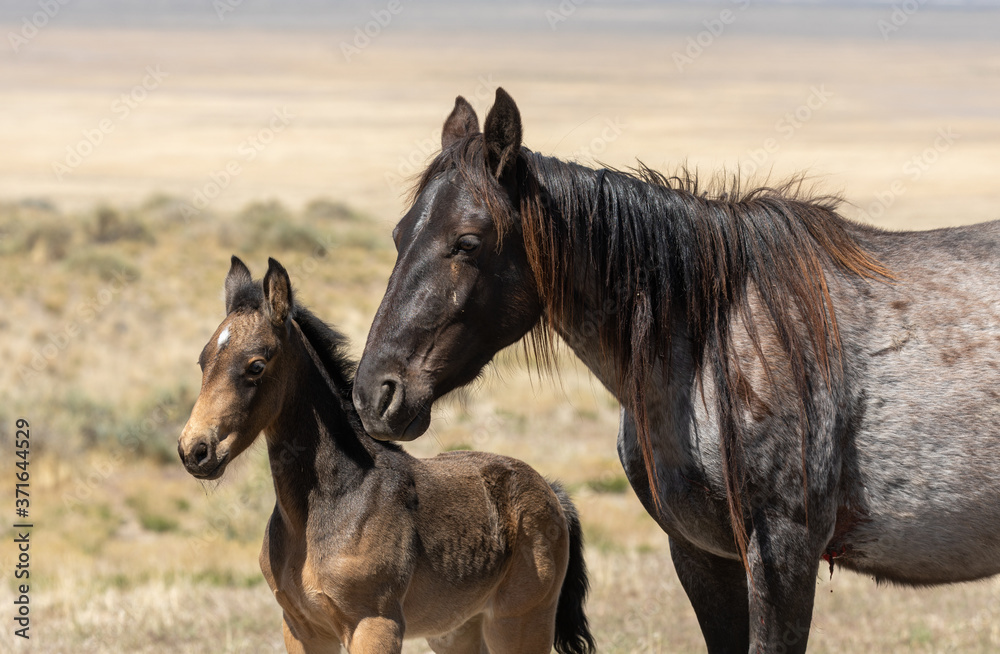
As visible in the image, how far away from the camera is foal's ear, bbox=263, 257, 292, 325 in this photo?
4.03 metres

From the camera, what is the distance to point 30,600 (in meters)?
7.48

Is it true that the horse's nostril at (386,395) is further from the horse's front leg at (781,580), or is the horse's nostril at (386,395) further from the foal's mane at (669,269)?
the horse's front leg at (781,580)

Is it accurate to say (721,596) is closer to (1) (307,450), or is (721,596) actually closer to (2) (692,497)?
(2) (692,497)

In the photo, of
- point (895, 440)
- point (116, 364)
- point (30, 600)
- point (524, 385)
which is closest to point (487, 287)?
point (895, 440)

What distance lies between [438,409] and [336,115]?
293 ft

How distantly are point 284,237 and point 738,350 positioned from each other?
26432 mm

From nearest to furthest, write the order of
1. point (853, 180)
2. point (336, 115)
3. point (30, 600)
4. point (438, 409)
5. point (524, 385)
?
point (438, 409)
point (30, 600)
point (524, 385)
point (853, 180)
point (336, 115)

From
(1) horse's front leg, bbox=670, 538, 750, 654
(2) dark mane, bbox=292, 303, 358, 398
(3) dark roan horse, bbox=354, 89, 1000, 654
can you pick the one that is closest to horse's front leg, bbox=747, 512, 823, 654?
(3) dark roan horse, bbox=354, 89, 1000, 654

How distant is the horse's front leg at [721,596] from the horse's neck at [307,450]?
144cm

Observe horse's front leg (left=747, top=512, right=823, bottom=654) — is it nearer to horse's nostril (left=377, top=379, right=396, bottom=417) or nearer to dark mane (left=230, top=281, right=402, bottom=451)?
horse's nostril (left=377, top=379, right=396, bottom=417)

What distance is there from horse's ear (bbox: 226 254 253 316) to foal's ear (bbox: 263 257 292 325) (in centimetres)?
14

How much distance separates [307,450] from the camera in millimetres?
4270

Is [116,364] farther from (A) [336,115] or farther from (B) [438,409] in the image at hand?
(A) [336,115]

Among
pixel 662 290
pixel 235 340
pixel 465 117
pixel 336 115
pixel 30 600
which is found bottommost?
pixel 30 600
